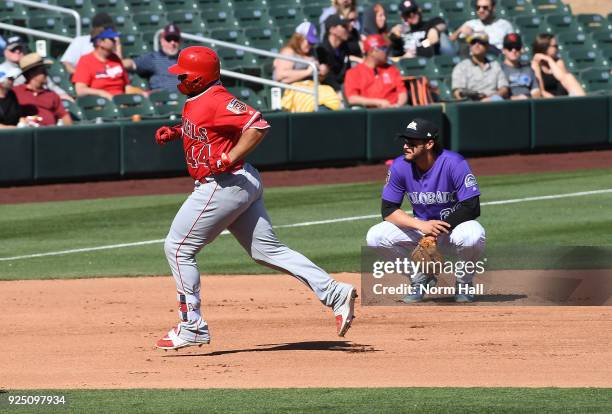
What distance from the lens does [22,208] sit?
16406 mm

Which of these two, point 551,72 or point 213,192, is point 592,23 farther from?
point 213,192

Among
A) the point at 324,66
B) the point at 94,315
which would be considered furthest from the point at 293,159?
the point at 94,315

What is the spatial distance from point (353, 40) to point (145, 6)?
3.47 meters

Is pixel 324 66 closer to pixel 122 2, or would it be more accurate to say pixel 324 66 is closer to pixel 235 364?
pixel 122 2

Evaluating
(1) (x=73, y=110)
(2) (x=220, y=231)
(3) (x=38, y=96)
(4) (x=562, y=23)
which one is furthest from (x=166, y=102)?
(2) (x=220, y=231)

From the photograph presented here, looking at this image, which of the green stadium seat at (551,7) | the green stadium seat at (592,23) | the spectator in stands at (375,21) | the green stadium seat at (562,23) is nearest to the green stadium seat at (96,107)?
the spectator in stands at (375,21)

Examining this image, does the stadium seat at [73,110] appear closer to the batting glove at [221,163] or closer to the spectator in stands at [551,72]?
the spectator in stands at [551,72]

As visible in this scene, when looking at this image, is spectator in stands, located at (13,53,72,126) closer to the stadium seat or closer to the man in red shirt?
the stadium seat

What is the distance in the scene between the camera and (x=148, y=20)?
21266 millimetres

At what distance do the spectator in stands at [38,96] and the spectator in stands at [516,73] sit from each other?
6820 millimetres

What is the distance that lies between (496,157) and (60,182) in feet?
21.3

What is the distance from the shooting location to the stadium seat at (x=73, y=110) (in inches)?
713

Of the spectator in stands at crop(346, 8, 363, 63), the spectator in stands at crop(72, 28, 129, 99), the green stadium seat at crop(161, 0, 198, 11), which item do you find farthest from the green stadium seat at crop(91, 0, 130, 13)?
the spectator in stands at crop(346, 8, 363, 63)

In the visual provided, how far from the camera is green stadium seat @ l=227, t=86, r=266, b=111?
1936cm
